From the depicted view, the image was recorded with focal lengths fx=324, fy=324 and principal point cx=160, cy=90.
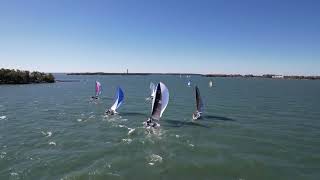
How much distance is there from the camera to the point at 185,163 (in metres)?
28.5

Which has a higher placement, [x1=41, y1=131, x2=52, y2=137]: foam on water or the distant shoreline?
the distant shoreline

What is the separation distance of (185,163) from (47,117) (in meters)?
31.7

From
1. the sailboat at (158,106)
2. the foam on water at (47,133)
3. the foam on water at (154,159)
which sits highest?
the sailboat at (158,106)

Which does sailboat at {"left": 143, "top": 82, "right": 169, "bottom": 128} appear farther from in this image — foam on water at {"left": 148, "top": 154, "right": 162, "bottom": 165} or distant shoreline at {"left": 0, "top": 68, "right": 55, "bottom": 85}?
distant shoreline at {"left": 0, "top": 68, "right": 55, "bottom": 85}

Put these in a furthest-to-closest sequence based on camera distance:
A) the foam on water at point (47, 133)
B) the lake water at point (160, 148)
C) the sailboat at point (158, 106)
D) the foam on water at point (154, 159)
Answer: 1. the sailboat at point (158, 106)
2. the foam on water at point (47, 133)
3. the foam on water at point (154, 159)
4. the lake water at point (160, 148)

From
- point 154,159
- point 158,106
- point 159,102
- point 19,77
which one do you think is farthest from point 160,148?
point 19,77

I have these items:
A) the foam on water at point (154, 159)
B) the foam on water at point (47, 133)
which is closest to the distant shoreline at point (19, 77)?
the foam on water at point (47, 133)

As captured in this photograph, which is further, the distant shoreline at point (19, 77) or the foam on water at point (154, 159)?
the distant shoreline at point (19, 77)

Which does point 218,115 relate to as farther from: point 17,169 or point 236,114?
point 17,169

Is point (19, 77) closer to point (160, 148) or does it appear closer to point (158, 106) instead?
point (158, 106)

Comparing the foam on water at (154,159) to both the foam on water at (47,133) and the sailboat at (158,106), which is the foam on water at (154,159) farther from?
the foam on water at (47,133)

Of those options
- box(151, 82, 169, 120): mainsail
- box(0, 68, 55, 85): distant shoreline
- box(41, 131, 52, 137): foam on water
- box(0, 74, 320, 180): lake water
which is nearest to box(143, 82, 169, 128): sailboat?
box(151, 82, 169, 120): mainsail

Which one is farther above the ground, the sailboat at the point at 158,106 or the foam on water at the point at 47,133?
the sailboat at the point at 158,106

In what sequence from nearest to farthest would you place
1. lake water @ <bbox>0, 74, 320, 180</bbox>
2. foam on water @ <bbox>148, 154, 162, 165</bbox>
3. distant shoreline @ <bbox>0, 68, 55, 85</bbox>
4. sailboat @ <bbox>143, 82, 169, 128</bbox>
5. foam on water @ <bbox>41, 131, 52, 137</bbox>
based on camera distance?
lake water @ <bbox>0, 74, 320, 180</bbox> < foam on water @ <bbox>148, 154, 162, 165</bbox> < foam on water @ <bbox>41, 131, 52, 137</bbox> < sailboat @ <bbox>143, 82, 169, 128</bbox> < distant shoreline @ <bbox>0, 68, 55, 85</bbox>
